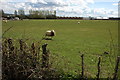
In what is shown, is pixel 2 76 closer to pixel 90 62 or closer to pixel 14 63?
pixel 14 63

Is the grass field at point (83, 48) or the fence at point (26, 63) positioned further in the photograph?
the grass field at point (83, 48)

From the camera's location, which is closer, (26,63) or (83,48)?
(26,63)

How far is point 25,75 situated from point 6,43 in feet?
4.00

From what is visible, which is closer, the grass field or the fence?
the fence

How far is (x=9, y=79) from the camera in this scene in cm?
518

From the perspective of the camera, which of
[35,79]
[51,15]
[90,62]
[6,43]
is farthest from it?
[51,15]

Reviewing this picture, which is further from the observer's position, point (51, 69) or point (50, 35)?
point (50, 35)

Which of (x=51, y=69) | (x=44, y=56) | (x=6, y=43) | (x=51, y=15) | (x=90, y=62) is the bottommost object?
(x=90, y=62)

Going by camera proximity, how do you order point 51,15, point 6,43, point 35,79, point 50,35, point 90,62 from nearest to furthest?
point 35,79
point 6,43
point 90,62
point 50,35
point 51,15

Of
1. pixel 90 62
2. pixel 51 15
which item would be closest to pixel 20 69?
pixel 90 62

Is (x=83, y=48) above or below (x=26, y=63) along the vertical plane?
below

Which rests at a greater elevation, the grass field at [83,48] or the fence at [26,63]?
the fence at [26,63]

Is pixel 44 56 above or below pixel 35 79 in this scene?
above

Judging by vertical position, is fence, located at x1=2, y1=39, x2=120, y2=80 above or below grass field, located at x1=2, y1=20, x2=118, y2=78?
above
